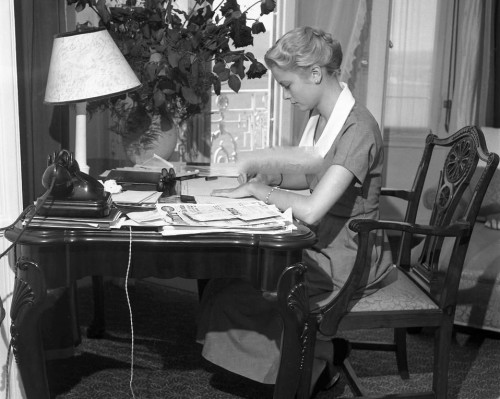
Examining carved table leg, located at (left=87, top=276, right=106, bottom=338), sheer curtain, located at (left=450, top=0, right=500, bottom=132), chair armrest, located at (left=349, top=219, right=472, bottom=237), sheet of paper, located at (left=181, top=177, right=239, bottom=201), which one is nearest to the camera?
chair armrest, located at (left=349, top=219, right=472, bottom=237)

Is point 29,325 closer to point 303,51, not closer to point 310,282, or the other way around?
point 310,282

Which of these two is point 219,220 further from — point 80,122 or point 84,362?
point 84,362

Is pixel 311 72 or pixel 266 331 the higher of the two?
pixel 311 72

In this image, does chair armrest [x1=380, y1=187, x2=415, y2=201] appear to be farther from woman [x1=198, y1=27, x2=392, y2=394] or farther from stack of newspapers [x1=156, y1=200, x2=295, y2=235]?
stack of newspapers [x1=156, y1=200, x2=295, y2=235]

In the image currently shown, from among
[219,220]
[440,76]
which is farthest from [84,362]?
[440,76]

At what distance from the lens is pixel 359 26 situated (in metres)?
3.68

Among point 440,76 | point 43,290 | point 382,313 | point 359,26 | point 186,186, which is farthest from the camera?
point 440,76

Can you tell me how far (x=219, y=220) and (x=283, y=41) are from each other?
0.69 meters

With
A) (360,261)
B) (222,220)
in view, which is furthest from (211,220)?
(360,261)

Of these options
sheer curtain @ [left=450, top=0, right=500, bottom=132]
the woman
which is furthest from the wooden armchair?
sheer curtain @ [left=450, top=0, right=500, bottom=132]

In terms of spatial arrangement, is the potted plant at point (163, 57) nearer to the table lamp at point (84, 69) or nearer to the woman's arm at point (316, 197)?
the table lamp at point (84, 69)

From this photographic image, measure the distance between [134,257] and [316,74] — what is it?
0.85 metres

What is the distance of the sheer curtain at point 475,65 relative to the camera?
3.72 meters

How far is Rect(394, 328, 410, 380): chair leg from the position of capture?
104 inches
